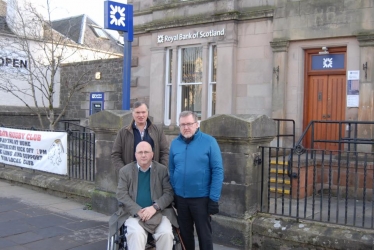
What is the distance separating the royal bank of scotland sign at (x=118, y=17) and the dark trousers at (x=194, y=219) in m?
6.32

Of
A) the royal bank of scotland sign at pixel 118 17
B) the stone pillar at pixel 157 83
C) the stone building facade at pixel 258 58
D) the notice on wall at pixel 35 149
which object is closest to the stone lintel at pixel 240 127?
the notice on wall at pixel 35 149

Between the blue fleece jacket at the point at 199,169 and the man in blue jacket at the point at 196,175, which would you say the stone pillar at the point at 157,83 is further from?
the blue fleece jacket at the point at 199,169

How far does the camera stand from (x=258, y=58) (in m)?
12.0

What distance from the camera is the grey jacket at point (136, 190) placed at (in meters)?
4.71

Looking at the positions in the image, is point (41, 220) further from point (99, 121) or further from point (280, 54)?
point (280, 54)

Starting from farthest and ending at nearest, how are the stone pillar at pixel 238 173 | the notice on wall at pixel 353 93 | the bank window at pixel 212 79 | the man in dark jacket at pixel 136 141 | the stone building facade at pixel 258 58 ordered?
the bank window at pixel 212 79, the stone building facade at pixel 258 58, the notice on wall at pixel 353 93, the stone pillar at pixel 238 173, the man in dark jacket at pixel 136 141

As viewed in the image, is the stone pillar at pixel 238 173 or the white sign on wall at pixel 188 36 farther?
the white sign on wall at pixel 188 36

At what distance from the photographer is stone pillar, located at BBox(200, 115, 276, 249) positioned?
19.1ft

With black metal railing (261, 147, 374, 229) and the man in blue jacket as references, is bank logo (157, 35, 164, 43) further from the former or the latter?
the man in blue jacket

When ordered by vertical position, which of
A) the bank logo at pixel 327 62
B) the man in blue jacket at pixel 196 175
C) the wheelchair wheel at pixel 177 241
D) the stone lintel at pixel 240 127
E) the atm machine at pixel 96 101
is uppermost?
the bank logo at pixel 327 62

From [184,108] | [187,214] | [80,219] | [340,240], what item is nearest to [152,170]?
[187,214]

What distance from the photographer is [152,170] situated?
4785mm

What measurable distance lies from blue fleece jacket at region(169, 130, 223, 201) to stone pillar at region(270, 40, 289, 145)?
281 inches

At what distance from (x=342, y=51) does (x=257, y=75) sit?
2331 millimetres
